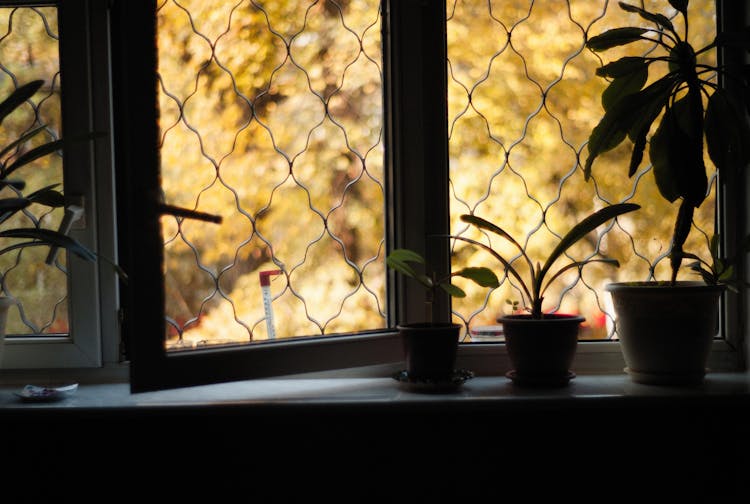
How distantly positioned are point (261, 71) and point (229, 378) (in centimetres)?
67

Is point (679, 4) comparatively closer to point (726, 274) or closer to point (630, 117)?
point (630, 117)

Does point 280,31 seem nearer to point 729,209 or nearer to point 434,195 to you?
point 434,195

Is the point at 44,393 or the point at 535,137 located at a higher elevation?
the point at 535,137

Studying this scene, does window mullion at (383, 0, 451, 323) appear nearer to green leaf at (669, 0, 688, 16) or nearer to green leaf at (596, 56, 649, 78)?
green leaf at (596, 56, 649, 78)

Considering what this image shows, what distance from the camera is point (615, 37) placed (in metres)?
1.32

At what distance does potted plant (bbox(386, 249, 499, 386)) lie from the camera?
4.32 ft

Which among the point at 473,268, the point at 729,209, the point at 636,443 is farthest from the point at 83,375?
the point at 729,209

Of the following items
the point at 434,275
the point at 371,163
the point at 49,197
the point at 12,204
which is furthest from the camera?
the point at 371,163

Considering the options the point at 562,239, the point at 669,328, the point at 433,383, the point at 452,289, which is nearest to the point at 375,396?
the point at 433,383

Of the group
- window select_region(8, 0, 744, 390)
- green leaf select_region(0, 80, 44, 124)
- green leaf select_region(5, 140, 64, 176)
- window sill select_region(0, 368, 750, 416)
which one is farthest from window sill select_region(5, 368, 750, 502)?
green leaf select_region(0, 80, 44, 124)

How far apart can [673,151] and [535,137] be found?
1.09ft

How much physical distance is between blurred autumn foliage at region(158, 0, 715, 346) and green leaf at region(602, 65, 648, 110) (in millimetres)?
170

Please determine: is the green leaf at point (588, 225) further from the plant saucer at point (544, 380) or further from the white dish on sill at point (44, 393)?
the white dish on sill at point (44, 393)

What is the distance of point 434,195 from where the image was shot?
1.50m
